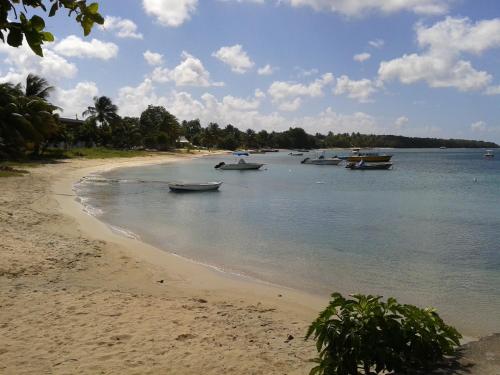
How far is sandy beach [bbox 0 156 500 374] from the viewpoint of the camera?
6.43 meters

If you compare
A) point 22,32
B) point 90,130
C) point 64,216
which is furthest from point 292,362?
point 90,130

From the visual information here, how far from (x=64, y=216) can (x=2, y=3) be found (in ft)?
63.7

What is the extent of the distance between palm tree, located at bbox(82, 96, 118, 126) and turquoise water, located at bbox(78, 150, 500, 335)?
60722 mm

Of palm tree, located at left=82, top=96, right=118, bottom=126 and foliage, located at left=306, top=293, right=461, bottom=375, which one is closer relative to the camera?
foliage, located at left=306, top=293, right=461, bottom=375

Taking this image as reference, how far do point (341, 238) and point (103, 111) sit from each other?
8519 cm

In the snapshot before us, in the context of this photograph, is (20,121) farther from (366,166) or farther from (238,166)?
(366,166)

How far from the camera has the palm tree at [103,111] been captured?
9631cm

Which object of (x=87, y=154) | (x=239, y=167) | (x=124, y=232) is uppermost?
(x=87, y=154)

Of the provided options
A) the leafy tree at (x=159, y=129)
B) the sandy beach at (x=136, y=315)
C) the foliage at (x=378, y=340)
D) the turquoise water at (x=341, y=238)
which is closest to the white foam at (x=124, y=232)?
the turquoise water at (x=341, y=238)

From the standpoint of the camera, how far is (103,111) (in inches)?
3804

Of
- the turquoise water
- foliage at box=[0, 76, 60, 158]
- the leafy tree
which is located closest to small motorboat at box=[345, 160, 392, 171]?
the turquoise water

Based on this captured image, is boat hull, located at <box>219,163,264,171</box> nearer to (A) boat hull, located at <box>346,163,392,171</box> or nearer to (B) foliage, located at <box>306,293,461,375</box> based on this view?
(A) boat hull, located at <box>346,163,392,171</box>

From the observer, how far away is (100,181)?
145ft

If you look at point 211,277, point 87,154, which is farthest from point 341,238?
point 87,154
